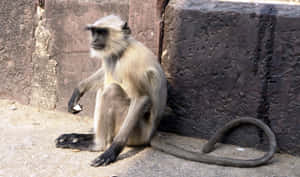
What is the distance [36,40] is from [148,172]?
2.22 m

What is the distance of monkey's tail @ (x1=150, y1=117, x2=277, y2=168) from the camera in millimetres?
3432

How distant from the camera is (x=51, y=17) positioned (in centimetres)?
464

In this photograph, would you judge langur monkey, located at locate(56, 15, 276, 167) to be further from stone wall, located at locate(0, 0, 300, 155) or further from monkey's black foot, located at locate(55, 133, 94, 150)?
stone wall, located at locate(0, 0, 300, 155)

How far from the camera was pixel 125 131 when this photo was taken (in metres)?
3.53

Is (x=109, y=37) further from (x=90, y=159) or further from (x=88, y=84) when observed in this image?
(x=90, y=159)

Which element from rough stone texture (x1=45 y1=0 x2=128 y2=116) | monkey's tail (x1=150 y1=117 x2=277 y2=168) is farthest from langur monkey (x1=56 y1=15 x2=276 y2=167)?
rough stone texture (x1=45 y1=0 x2=128 y2=116)

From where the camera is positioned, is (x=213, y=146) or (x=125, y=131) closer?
(x=125, y=131)

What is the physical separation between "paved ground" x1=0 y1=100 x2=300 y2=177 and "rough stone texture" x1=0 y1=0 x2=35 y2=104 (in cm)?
76

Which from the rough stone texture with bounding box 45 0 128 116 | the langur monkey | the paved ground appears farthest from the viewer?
the rough stone texture with bounding box 45 0 128 116

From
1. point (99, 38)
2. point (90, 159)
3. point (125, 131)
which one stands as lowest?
point (90, 159)

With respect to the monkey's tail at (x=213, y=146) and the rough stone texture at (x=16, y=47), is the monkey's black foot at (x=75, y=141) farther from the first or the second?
the rough stone texture at (x=16, y=47)

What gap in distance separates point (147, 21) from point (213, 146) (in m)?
1.29

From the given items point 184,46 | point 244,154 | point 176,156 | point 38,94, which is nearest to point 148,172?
point 176,156

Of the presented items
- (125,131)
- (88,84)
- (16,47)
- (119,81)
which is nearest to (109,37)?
(119,81)
